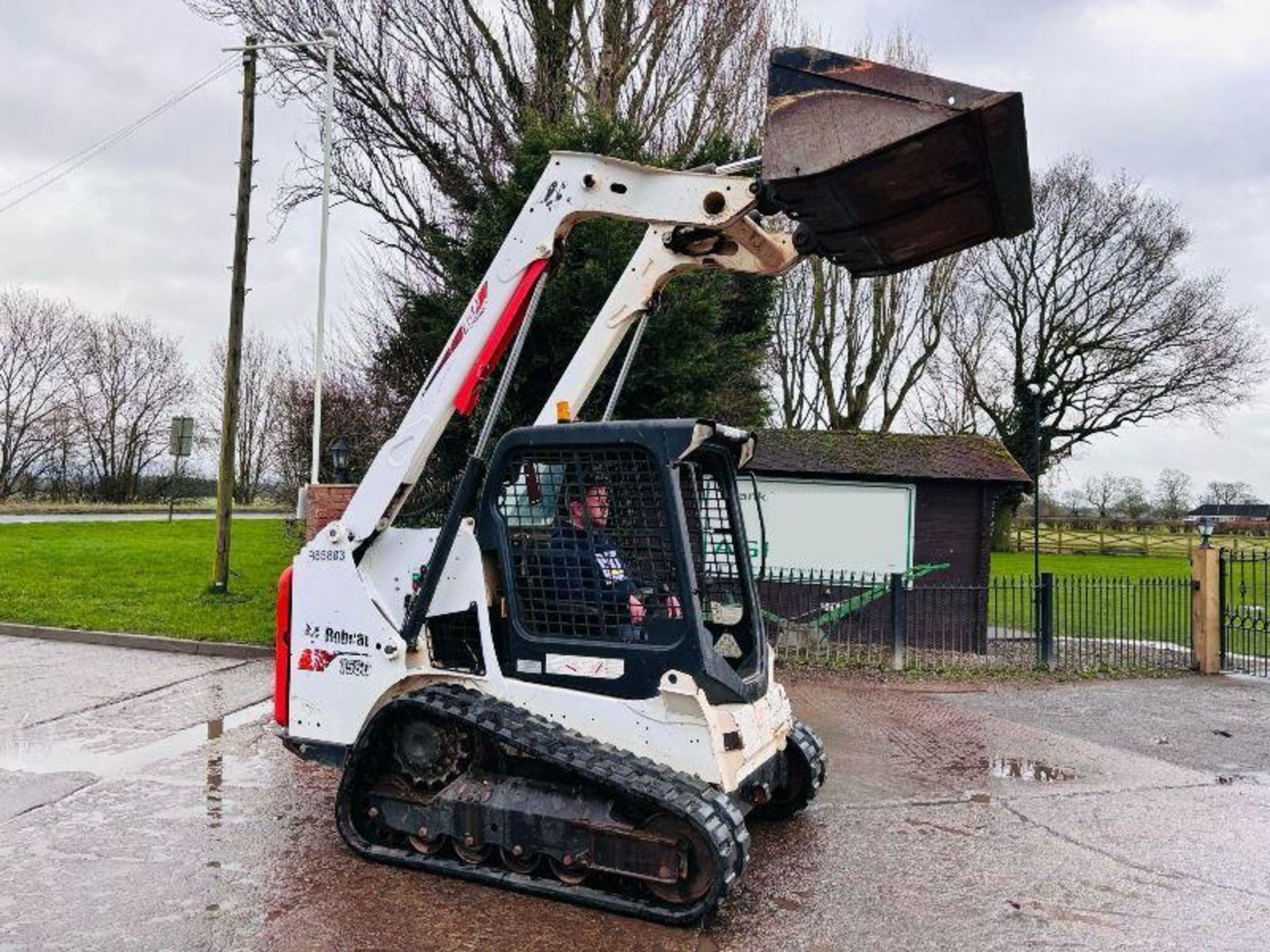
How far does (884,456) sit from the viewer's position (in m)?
13.8

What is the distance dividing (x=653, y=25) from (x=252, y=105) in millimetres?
7037

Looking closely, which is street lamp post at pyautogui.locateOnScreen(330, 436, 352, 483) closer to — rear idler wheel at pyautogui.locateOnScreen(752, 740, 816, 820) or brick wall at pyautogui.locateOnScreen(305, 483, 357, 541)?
brick wall at pyautogui.locateOnScreen(305, 483, 357, 541)

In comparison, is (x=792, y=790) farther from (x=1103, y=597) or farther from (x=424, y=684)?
(x=1103, y=597)

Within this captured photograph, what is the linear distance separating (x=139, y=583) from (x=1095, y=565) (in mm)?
27358

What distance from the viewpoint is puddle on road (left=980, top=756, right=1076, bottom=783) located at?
266 inches

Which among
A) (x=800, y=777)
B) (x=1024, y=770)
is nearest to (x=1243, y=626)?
(x=1024, y=770)

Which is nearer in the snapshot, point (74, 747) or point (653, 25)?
point (74, 747)

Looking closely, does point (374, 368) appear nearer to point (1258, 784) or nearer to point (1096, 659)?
point (1096, 659)

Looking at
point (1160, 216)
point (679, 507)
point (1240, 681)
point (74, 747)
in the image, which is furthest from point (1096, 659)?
point (1160, 216)

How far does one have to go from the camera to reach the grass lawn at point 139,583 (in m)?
11.6

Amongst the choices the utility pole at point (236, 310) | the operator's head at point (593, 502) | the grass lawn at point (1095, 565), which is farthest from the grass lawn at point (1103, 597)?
the utility pole at point (236, 310)

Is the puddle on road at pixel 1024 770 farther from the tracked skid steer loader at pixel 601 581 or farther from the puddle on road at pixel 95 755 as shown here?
the puddle on road at pixel 95 755

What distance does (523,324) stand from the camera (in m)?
5.06

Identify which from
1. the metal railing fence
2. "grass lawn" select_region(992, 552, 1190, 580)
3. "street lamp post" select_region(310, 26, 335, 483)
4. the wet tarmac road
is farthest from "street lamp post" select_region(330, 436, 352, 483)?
"grass lawn" select_region(992, 552, 1190, 580)
